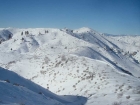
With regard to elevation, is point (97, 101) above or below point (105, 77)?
below

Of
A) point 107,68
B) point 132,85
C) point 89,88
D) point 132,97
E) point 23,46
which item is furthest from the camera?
point 23,46

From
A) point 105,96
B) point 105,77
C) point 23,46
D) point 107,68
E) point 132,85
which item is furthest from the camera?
point 23,46

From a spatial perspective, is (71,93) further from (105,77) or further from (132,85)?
(132,85)

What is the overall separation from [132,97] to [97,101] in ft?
12.4

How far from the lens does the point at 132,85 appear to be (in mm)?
21703

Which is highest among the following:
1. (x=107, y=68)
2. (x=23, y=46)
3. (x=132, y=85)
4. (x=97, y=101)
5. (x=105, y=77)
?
(x=23, y=46)

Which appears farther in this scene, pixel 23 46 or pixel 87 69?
pixel 23 46

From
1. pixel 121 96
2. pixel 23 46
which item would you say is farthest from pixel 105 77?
pixel 23 46

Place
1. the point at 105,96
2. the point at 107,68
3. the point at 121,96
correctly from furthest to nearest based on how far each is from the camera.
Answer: the point at 107,68, the point at 105,96, the point at 121,96

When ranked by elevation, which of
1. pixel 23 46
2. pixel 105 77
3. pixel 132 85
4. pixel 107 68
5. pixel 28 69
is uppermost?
pixel 23 46

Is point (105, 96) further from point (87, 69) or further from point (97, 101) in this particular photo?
point (87, 69)

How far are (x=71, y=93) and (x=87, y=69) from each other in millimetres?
7460

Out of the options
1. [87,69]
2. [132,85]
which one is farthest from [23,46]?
[132,85]

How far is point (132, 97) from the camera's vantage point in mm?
17453
